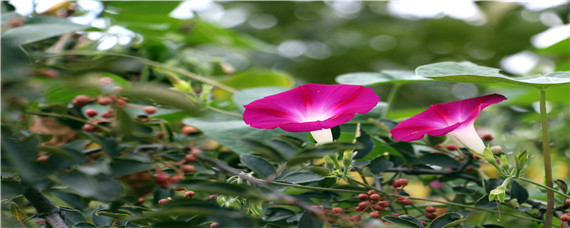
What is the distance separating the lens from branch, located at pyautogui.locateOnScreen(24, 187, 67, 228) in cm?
42

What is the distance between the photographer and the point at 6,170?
1.34 feet

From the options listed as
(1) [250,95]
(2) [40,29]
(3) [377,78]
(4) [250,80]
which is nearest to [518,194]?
(3) [377,78]

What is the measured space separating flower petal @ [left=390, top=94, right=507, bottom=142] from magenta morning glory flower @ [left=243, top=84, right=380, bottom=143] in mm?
46

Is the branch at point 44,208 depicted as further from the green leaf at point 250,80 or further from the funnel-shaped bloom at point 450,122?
the green leaf at point 250,80

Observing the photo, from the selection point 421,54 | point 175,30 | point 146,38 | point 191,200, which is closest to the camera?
point 191,200

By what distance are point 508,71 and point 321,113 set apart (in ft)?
4.78

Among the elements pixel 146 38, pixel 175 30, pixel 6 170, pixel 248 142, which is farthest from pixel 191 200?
pixel 175 30

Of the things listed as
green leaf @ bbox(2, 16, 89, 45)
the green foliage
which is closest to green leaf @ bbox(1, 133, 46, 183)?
the green foliage

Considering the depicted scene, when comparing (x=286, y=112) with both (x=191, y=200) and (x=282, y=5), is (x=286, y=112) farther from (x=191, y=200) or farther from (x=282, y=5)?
(x=282, y=5)

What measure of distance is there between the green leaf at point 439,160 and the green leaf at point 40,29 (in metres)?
0.39

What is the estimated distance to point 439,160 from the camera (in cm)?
52

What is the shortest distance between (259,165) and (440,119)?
181 millimetres

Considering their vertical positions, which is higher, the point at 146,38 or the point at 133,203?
the point at 146,38

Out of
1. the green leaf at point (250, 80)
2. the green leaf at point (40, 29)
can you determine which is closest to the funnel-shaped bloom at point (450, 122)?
the green leaf at point (40, 29)
